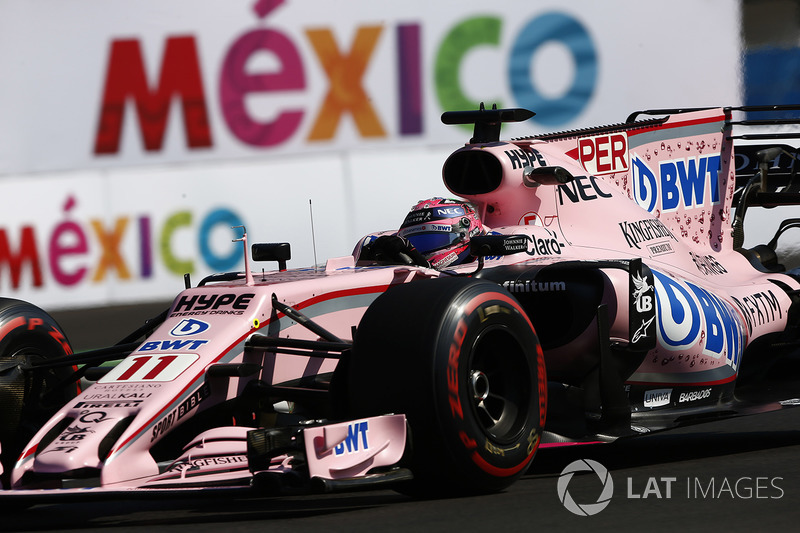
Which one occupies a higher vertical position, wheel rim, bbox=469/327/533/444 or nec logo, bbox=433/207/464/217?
nec logo, bbox=433/207/464/217

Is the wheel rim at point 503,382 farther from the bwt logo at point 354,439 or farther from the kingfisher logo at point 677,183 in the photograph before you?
the kingfisher logo at point 677,183

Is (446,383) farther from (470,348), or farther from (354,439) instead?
(354,439)

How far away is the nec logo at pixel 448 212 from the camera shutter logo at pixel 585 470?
1.55m

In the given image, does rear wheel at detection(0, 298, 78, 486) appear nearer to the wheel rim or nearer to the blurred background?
the wheel rim

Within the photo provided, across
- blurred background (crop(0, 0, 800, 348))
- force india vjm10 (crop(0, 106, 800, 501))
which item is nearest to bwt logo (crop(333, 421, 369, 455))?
force india vjm10 (crop(0, 106, 800, 501))

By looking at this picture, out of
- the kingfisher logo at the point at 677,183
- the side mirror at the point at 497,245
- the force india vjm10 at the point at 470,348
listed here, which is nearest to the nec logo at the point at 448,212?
the force india vjm10 at the point at 470,348

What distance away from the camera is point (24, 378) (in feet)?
20.3

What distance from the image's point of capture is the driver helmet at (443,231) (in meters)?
6.95

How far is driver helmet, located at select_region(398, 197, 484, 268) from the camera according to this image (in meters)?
6.95

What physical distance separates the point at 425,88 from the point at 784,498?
302 inches

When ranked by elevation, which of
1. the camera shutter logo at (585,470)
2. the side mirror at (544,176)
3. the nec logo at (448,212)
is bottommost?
the camera shutter logo at (585,470)

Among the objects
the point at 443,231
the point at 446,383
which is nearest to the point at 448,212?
the point at 443,231

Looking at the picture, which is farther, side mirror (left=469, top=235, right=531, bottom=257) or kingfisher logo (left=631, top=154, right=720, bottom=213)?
kingfisher logo (left=631, top=154, right=720, bottom=213)

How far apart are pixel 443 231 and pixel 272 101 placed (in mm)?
Answer: 5406
